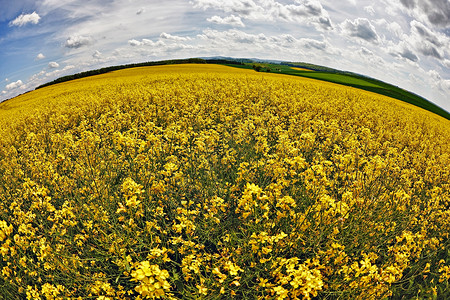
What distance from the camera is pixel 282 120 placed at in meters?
8.70

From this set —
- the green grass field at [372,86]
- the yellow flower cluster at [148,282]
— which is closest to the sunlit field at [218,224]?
the yellow flower cluster at [148,282]

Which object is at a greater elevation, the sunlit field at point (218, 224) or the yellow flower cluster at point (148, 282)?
the yellow flower cluster at point (148, 282)

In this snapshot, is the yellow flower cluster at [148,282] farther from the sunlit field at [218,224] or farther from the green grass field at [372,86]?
the green grass field at [372,86]

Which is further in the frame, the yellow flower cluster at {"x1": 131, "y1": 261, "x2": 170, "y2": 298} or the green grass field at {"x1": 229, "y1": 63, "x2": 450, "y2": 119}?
the green grass field at {"x1": 229, "y1": 63, "x2": 450, "y2": 119}

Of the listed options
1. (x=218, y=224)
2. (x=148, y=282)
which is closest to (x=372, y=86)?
(x=218, y=224)

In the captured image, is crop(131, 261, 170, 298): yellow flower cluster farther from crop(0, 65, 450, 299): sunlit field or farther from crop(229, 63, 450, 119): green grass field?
crop(229, 63, 450, 119): green grass field

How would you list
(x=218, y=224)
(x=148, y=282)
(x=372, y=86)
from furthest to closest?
(x=372, y=86), (x=218, y=224), (x=148, y=282)

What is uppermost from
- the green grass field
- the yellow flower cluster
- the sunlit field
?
the yellow flower cluster

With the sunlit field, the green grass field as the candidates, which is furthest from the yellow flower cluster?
the green grass field

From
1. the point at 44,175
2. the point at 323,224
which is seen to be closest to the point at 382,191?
the point at 323,224

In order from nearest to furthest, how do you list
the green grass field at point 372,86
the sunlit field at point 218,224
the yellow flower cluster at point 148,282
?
the yellow flower cluster at point 148,282 → the sunlit field at point 218,224 → the green grass field at point 372,86

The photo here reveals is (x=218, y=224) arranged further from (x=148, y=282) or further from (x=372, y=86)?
(x=372, y=86)

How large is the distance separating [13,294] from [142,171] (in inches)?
97.3

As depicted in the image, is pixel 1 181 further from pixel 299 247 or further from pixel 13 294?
pixel 299 247
